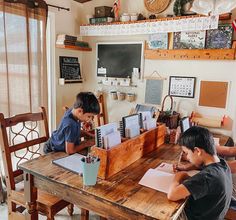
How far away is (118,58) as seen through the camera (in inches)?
126

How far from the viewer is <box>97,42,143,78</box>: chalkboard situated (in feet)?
10.0

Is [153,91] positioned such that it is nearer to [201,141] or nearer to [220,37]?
[220,37]

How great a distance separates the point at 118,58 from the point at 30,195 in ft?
7.27

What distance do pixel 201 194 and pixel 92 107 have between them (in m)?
0.97

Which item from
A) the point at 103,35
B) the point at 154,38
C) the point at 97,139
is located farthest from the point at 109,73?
the point at 97,139

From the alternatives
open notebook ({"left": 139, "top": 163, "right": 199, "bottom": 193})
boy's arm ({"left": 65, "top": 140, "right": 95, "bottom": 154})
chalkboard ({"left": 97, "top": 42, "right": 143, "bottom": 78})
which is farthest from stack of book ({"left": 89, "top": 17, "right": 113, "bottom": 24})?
open notebook ({"left": 139, "top": 163, "right": 199, "bottom": 193})

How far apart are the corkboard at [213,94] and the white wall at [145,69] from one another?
48 millimetres

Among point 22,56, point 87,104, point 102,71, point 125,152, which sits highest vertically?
point 22,56

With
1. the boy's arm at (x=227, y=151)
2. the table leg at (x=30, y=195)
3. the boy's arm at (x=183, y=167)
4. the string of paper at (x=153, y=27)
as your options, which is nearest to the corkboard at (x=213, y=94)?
the string of paper at (x=153, y=27)

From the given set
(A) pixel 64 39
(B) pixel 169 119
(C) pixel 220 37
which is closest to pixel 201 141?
(B) pixel 169 119

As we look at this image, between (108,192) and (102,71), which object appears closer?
(108,192)

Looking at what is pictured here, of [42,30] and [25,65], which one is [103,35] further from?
[25,65]

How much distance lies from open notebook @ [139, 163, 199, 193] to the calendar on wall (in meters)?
1.48

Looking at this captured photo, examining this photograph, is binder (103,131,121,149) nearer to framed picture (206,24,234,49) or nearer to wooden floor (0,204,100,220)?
wooden floor (0,204,100,220)
